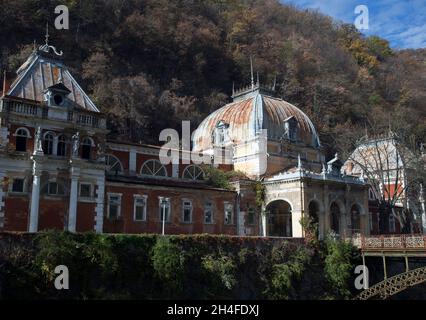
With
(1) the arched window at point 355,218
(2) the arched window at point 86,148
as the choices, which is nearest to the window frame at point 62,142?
(2) the arched window at point 86,148

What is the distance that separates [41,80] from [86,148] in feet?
17.8

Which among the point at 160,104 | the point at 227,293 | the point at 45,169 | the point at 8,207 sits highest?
the point at 160,104

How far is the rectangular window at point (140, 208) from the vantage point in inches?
1341

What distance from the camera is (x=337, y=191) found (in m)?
39.8

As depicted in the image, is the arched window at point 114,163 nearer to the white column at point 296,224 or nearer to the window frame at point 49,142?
the window frame at point 49,142

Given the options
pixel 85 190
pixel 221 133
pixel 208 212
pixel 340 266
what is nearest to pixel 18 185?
pixel 85 190

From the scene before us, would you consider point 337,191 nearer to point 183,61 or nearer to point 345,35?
point 183,61

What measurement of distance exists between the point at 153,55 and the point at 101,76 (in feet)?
43.3

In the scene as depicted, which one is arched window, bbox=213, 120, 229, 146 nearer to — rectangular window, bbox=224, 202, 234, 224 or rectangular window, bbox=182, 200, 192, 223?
rectangular window, bbox=224, 202, 234, 224

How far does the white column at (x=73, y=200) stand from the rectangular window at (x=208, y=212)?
434 inches

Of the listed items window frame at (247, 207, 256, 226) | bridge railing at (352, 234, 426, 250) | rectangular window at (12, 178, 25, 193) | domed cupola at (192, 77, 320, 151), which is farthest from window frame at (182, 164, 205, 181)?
rectangular window at (12, 178, 25, 193)

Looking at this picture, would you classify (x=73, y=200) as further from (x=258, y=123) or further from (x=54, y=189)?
(x=258, y=123)

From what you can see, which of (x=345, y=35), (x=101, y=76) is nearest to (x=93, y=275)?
(x=101, y=76)

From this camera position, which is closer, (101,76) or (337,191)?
(337,191)
